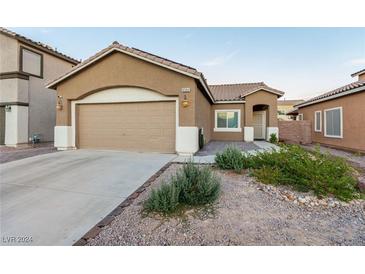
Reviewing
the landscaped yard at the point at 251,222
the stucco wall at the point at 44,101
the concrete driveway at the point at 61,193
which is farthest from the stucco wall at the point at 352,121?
the stucco wall at the point at 44,101

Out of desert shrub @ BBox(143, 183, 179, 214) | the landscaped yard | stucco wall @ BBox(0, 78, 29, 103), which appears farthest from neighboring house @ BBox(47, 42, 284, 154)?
desert shrub @ BBox(143, 183, 179, 214)

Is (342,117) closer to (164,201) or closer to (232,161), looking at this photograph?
(232,161)

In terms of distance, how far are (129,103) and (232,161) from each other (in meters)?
5.68

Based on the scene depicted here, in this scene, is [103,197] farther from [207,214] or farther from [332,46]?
[332,46]

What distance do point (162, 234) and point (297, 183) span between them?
3320 mm

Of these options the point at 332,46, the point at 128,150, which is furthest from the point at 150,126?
the point at 332,46

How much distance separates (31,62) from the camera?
11273 mm

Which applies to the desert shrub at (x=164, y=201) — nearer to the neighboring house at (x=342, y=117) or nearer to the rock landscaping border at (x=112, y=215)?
the rock landscaping border at (x=112, y=215)

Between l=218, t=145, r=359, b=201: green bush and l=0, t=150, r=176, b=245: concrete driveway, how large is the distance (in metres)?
3.33

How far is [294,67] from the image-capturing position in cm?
1159

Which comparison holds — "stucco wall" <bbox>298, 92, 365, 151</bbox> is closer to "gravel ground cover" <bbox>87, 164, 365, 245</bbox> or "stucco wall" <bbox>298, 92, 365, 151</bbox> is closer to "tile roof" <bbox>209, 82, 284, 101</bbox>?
"tile roof" <bbox>209, 82, 284, 101</bbox>

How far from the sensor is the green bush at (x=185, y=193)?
3.21m

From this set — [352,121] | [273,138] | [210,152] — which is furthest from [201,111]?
[352,121]
